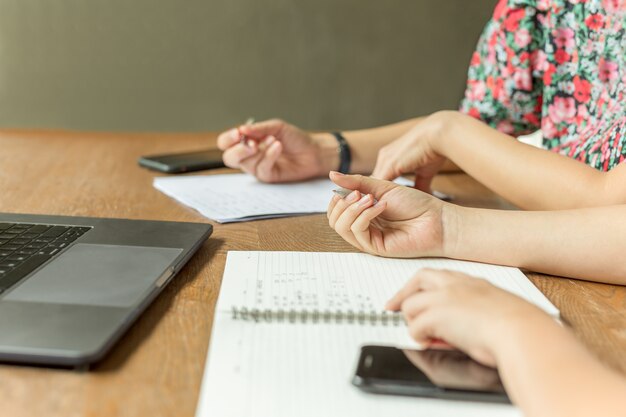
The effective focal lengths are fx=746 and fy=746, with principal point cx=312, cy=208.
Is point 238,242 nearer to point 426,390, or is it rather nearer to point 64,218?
point 64,218

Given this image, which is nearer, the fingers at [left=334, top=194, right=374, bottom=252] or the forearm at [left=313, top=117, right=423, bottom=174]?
the fingers at [left=334, top=194, right=374, bottom=252]

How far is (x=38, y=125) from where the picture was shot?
5.41 ft

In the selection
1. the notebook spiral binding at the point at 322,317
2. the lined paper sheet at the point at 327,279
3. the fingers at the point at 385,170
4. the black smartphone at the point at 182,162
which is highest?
the notebook spiral binding at the point at 322,317

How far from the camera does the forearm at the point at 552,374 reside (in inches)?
17.3

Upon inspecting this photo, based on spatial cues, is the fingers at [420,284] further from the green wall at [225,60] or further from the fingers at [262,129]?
the green wall at [225,60]

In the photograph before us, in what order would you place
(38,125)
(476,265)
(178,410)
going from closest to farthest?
(178,410) < (476,265) < (38,125)

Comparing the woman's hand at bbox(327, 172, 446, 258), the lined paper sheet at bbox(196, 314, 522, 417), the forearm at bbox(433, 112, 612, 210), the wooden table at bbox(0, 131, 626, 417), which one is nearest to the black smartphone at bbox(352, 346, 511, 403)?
the lined paper sheet at bbox(196, 314, 522, 417)

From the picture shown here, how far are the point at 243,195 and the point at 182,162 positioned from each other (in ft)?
0.78

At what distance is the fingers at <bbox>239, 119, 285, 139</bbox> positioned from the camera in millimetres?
1162

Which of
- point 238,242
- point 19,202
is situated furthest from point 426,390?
point 19,202

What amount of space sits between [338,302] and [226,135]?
1.93 feet

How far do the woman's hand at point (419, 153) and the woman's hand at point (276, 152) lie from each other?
0.43 feet

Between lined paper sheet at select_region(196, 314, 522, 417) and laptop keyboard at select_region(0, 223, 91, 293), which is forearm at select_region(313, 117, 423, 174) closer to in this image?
laptop keyboard at select_region(0, 223, 91, 293)

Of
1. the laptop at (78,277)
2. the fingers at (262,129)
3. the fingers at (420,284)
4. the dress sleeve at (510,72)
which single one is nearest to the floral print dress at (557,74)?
the dress sleeve at (510,72)
